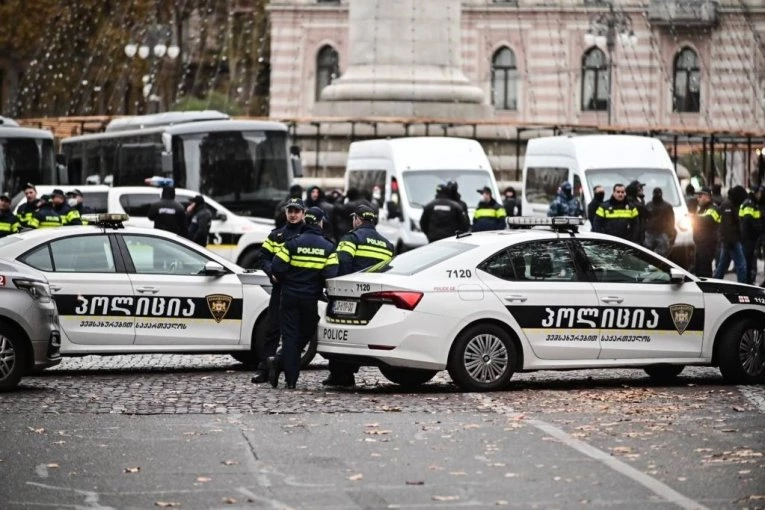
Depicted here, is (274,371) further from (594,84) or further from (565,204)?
(594,84)

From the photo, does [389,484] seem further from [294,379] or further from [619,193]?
[619,193]

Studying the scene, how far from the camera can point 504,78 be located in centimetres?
8312

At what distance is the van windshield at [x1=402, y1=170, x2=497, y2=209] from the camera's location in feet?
117

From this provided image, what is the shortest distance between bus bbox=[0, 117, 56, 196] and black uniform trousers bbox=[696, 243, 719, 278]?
47.2 ft

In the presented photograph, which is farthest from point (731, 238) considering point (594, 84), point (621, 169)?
point (594, 84)

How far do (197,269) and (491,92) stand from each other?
209ft

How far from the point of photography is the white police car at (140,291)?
18.8 metres

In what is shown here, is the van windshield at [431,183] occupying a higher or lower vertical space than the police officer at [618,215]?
higher

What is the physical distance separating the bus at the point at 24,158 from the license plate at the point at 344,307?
23626mm

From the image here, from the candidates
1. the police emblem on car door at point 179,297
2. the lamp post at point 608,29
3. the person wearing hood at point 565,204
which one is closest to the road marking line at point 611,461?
the police emblem on car door at point 179,297

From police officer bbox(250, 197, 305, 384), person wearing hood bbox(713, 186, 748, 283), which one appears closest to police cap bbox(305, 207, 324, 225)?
police officer bbox(250, 197, 305, 384)

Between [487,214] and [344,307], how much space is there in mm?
14243

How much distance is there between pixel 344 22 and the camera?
269 feet

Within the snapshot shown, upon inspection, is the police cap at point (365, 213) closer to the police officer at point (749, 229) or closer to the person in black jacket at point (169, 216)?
the person in black jacket at point (169, 216)
